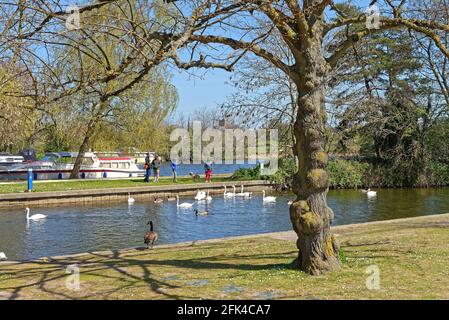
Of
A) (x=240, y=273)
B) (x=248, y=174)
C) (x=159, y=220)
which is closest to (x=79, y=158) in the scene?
(x=248, y=174)

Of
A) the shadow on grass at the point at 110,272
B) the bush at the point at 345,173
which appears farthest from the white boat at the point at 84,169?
the shadow on grass at the point at 110,272

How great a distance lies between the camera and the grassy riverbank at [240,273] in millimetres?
7137

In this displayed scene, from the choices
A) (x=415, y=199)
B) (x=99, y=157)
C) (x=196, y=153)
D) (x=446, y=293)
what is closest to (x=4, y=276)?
(x=446, y=293)

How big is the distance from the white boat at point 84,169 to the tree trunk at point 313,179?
30.9 m

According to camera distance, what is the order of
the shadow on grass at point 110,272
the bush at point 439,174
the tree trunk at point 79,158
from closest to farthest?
1. the shadow on grass at point 110,272
2. the tree trunk at point 79,158
3. the bush at point 439,174

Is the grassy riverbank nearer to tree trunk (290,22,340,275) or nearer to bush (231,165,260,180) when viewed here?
tree trunk (290,22,340,275)

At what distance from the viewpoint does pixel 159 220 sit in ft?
68.7

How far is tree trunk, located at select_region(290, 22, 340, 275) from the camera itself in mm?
8194

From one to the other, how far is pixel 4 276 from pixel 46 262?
152cm

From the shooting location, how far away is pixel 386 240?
11539 mm

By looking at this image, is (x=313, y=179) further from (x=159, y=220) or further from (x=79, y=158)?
(x=79, y=158)

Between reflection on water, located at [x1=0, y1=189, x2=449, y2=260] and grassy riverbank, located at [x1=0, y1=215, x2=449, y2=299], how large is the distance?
4.97 m

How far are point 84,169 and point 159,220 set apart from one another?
18383mm

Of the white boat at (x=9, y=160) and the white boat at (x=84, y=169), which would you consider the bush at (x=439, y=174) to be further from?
the white boat at (x=9, y=160)
